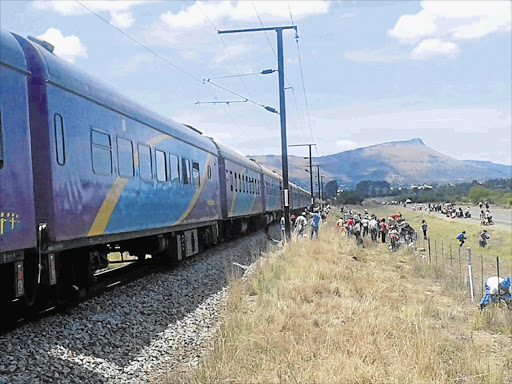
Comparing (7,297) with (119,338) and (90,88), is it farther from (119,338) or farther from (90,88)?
(90,88)

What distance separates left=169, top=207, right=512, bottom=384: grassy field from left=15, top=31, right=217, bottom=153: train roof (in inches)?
136

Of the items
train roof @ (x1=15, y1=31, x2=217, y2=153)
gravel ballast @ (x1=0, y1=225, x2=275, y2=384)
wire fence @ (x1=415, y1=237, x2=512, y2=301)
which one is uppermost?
train roof @ (x1=15, y1=31, x2=217, y2=153)

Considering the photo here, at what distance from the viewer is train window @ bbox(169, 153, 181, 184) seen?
13.4 m

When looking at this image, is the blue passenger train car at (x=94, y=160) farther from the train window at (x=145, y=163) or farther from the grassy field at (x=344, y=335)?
the grassy field at (x=344, y=335)

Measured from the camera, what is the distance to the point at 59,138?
25.7 ft

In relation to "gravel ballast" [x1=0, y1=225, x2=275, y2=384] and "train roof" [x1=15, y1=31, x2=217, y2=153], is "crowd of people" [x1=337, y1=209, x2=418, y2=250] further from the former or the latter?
"gravel ballast" [x1=0, y1=225, x2=275, y2=384]

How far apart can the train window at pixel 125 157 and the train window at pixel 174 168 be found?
272 centimetres

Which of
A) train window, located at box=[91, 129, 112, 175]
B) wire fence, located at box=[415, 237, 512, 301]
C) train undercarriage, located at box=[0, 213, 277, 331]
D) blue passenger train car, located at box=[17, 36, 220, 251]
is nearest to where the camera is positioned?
train undercarriage, located at box=[0, 213, 277, 331]

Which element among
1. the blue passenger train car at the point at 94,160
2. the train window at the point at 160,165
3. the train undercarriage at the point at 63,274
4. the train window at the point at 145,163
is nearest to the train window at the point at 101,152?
the blue passenger train car at the point at 94,160

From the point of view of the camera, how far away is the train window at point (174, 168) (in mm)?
13391

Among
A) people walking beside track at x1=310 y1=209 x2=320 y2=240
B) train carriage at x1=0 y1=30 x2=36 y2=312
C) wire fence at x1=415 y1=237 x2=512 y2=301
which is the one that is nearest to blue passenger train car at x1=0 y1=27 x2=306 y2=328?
train carriage at x1=0 y1=30 x2=36 y2=312

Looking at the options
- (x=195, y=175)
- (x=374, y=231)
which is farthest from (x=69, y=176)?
(x=374, y=231)

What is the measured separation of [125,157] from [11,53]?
11.6 ft

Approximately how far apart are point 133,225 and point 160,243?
8.82 feet
